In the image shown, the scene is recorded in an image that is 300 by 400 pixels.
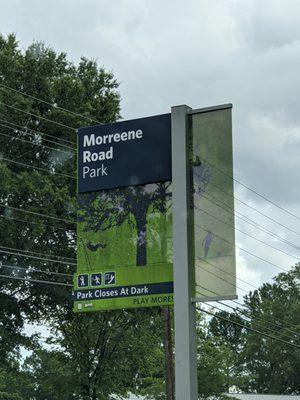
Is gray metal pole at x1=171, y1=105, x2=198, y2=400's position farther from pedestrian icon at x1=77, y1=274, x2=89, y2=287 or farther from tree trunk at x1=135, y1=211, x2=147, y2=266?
pedestrian icon at x1=77, y1=274, x2=89, y2=287

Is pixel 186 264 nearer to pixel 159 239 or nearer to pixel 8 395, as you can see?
pixel 159 239

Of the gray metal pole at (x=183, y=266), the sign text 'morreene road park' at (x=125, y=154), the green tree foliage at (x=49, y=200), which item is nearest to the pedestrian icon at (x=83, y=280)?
the sign text 'morreene road park' at (x=125, y=154)

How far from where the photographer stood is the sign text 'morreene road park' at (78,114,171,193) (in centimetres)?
1248

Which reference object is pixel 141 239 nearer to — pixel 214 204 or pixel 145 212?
pixel 145 212

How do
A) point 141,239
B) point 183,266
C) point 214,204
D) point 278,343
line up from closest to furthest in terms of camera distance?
point 183,266, point 214,204, point 141,239, point 278,343

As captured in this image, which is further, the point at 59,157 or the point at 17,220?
the point at 59,157

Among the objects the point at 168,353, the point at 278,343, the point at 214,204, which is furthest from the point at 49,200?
the point at 278,343

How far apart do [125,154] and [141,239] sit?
→ 4.50ft

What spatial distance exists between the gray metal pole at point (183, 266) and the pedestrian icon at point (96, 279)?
1599mm

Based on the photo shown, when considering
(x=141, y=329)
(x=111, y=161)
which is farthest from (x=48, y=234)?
(x=111, y=161)

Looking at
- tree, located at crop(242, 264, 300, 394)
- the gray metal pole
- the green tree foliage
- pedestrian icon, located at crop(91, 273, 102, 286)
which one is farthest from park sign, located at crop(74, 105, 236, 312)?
tree, located at crop(242, 264, 300, 394)

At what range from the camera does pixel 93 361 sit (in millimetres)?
36969

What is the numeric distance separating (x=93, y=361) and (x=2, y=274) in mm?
9178

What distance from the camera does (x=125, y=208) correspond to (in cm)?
1288
